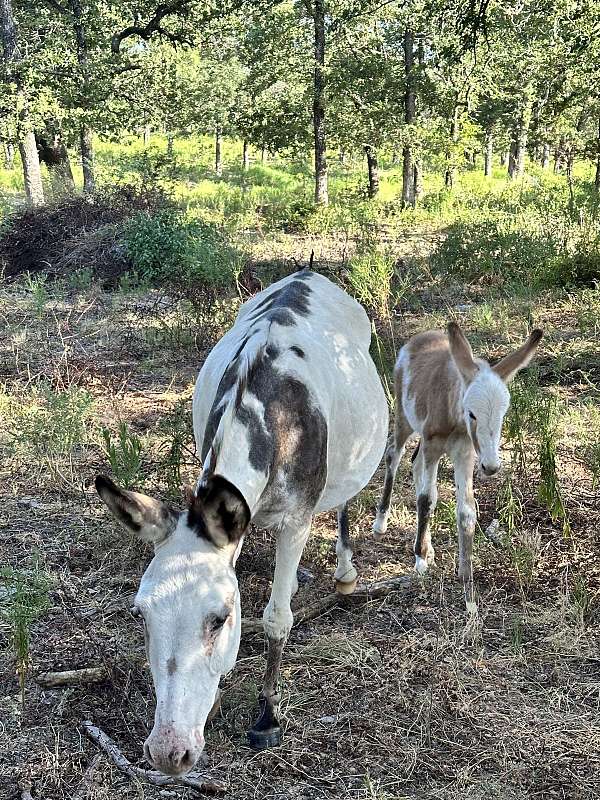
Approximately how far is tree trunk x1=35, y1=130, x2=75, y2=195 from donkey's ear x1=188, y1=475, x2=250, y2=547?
14.8 metres

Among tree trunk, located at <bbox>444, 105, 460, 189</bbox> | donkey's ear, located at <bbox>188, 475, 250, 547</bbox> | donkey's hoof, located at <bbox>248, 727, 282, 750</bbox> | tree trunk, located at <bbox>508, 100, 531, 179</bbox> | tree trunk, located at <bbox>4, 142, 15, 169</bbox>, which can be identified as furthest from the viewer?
tree trunk, located at <bbox>4, 142, 15, 169</bbox>

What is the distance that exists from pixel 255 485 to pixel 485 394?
1.54 m

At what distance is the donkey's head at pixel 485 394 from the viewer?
12.6 ft

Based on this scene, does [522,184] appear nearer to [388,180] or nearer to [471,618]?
[388,180]

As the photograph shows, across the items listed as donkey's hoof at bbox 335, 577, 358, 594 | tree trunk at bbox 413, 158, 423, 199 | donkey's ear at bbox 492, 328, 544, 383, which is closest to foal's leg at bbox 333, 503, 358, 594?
donkey's hoof at bbox 335, 577, 358, 594

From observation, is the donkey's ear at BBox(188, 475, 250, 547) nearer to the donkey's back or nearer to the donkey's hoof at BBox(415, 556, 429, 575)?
the donkey's back

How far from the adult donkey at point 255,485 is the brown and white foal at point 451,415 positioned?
1.06ft

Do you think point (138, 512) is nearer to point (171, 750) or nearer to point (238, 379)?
point (171, 750)

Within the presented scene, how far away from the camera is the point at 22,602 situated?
3812 mm

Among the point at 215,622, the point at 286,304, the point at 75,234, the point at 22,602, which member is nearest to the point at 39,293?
the point at 75,234

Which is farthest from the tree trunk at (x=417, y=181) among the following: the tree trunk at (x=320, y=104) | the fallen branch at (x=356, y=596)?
the fallen branch at (x=356, y=596)

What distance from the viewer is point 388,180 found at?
3197 cm

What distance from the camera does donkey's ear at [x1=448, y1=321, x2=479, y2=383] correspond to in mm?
4121

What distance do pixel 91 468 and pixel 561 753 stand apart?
3.92 metres
